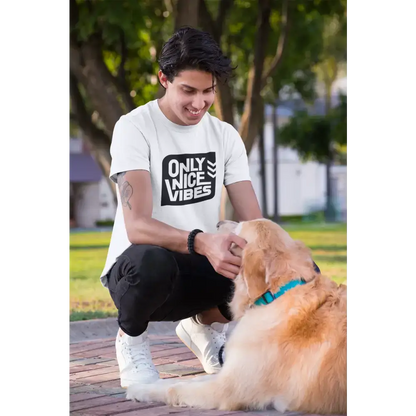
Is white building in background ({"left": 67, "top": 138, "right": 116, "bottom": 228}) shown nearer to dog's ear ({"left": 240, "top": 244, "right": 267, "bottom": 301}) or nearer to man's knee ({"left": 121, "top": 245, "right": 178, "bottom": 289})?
man's knee ({"left": 121, "top": 245, "right": 178, "bottom": 289})

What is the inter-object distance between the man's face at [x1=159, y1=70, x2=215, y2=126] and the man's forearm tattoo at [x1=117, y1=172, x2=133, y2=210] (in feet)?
1.36

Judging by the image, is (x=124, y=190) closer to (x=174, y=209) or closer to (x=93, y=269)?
(x=174, y=209)

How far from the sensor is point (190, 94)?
3.14 m

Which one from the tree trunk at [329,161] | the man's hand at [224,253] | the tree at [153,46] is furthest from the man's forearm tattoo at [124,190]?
the tree trunk at [329,161]

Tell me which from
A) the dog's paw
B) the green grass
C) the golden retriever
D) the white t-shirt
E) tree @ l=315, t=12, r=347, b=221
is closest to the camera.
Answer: the golden retriever

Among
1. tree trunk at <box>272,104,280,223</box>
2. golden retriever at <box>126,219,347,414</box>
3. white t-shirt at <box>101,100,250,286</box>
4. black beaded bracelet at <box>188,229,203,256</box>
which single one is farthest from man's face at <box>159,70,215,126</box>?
tree trunk at <box>272,104,280,223</box>

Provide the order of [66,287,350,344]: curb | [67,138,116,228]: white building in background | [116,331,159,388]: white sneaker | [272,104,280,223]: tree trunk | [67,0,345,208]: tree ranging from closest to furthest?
[116,331,159,388]: white sneaker
[66,287,350,344]: curb
[67,0,345,208]: tree
[67,138,116,228]: white building in background
[272,104,280,223]: tree trunk

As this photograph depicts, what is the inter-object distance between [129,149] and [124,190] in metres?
0.20

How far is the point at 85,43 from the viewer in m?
7.99

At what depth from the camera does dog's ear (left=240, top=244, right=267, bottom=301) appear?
2695 mm

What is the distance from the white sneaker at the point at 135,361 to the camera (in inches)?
120

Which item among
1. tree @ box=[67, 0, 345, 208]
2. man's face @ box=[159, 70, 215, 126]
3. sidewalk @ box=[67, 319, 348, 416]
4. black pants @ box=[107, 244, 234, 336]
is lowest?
sidewalk @ box=[67, 319, 348, 416]

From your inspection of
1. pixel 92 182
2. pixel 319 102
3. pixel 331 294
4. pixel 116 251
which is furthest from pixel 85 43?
pixel 319 102
